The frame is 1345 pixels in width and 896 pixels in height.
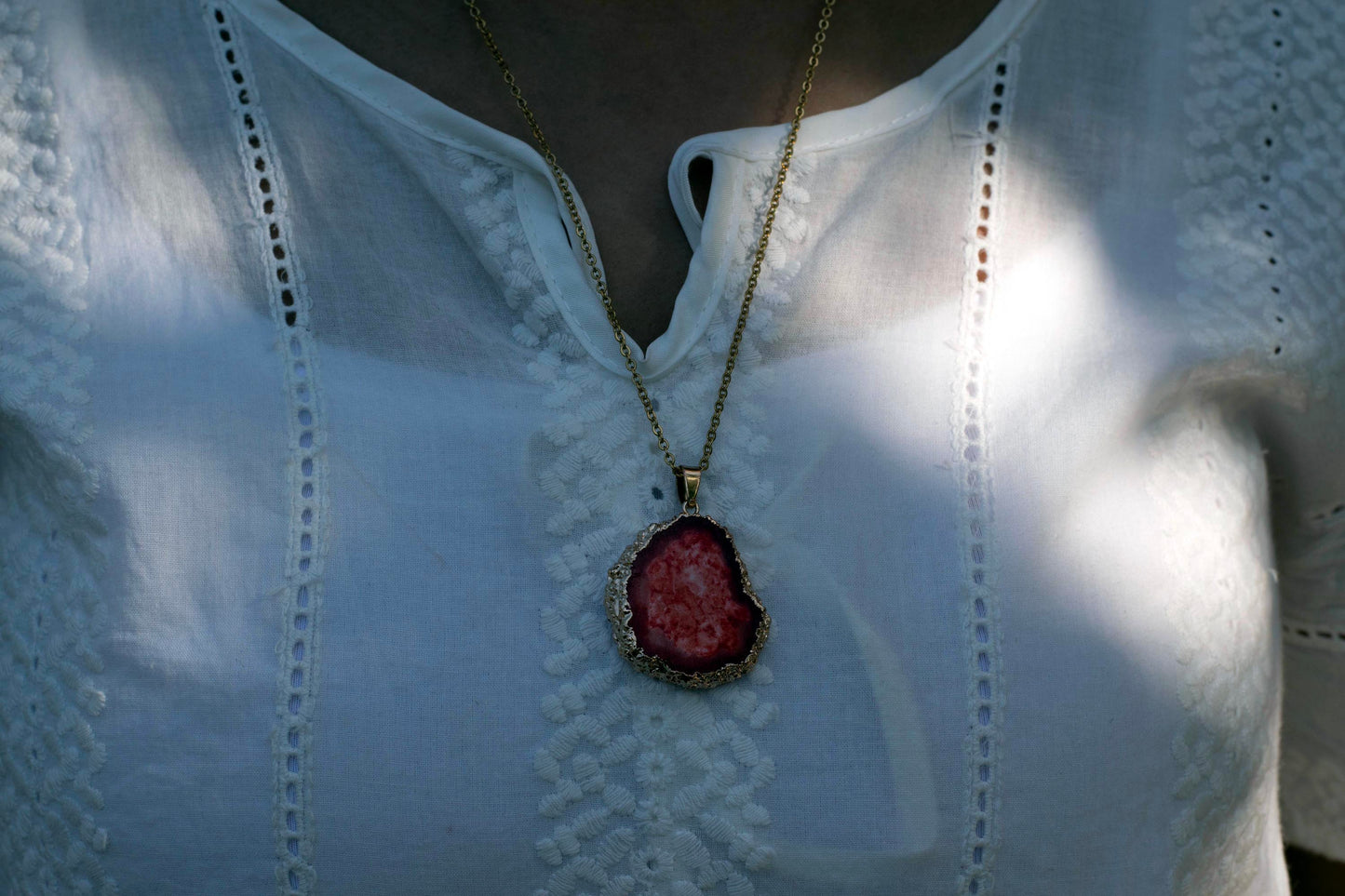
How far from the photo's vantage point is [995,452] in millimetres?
777

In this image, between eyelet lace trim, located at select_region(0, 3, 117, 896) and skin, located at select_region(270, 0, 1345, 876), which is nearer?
eyelet lace trim, located at select_region(0, 3, 117, 896)

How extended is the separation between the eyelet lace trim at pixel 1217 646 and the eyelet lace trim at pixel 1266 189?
8 centimetres

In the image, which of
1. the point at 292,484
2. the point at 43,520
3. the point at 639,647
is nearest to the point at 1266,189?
the point at 639,647

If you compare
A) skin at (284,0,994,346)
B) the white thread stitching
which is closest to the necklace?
skin at (284,0,994,346)

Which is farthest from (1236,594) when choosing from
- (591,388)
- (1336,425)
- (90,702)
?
(90,702)

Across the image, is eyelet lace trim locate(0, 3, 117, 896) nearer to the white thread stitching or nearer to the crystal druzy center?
the crystal druzy center

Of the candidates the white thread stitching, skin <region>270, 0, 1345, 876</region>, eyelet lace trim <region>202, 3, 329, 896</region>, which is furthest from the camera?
the white thread stitching

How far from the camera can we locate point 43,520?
2.42ft

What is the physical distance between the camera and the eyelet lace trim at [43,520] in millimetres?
694

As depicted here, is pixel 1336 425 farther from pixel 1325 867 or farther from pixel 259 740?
pixel 259 740

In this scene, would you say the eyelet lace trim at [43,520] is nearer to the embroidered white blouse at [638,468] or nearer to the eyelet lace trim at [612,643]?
the embroidered white blouse at [638,468]

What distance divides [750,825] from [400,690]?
0.79ft

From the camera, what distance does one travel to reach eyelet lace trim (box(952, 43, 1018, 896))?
0.72m

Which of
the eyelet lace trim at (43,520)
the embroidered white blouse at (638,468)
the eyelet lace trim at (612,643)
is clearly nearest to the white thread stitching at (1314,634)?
the embroidered white blouse at (638,468)
